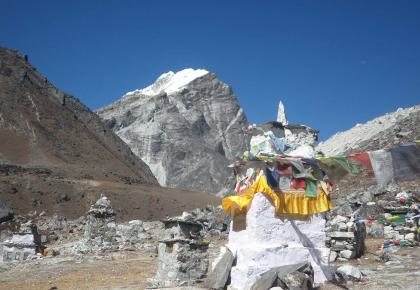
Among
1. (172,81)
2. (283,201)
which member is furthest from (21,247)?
(172,81)

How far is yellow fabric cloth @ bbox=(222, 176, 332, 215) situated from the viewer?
11.6 metres

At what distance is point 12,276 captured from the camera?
16953 millimetres

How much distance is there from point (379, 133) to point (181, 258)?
31.4 metres

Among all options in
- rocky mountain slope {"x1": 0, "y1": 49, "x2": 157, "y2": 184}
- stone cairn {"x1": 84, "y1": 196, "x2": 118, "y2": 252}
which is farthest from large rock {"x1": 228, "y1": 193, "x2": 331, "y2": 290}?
rocky mountain slope {"x1": 0, "y1": 49, "x2": 157, "y2": 184}

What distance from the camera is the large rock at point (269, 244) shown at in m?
11.3

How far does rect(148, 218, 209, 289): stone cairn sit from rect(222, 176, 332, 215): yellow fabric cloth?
1477 mm

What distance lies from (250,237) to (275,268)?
0.96 meters

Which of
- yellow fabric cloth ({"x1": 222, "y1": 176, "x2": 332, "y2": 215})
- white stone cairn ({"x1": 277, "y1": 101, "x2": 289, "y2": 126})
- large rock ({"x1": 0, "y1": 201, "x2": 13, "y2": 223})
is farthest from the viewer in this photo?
large rock ({"x1": 0, "y1": 201, "x2": 13, "y2": 223})

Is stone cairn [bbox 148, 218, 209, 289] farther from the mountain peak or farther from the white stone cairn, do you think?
the mountain peak

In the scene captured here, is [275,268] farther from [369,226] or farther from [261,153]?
[369,226]

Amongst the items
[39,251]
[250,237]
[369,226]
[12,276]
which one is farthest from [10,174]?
[250,237]

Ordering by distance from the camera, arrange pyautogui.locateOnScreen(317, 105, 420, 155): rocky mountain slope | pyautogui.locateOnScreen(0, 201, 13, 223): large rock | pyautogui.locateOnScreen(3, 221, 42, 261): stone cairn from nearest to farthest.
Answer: pyautogui.locateOnScreen(3, 221, 42, 261): stone cairn
pyautogui.locateOnScreen(317, 105, 420, 155): rocky mountain slope
pyautogui.locateOnScreen(0, 201, 13, 223): large rock

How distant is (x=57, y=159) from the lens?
68875 millimetres

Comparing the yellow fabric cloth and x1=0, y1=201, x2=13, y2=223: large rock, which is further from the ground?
x1=0, y1=201, x2=13, y2=223: large rock
